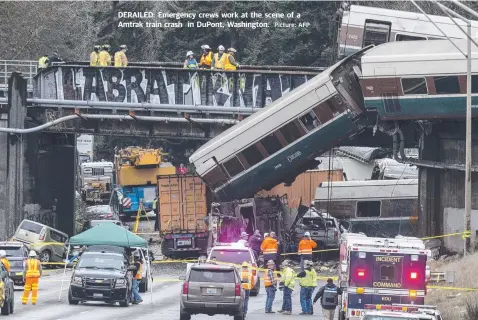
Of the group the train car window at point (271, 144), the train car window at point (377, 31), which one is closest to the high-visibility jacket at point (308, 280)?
the train car window at point (271, 144)

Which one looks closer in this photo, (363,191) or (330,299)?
(330,299)

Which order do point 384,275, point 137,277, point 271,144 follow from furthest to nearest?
point 271,144
point 137,277
point 384,275

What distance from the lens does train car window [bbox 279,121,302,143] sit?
150 feet

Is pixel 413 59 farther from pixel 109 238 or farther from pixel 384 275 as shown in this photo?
pixel 384 275

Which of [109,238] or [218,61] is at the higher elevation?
[218,61]

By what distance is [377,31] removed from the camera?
156ft

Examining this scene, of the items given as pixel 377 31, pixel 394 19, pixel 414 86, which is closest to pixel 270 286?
pixel 414 86

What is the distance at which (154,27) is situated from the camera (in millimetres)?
83750

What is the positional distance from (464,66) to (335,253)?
11.1 meters

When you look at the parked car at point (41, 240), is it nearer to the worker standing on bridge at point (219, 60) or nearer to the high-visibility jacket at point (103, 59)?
the high-visibility jacket at point (103, 59)

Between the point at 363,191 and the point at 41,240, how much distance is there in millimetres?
12931

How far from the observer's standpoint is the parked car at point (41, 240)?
161ft

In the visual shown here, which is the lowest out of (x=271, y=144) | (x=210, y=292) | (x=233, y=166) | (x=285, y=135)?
(x=210, y=292)

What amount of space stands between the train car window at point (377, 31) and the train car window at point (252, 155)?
5.39 metres
